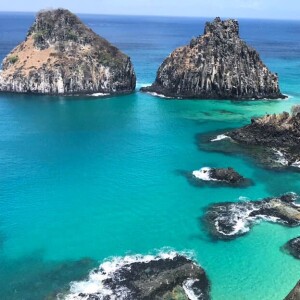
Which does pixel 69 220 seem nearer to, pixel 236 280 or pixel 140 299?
pixel 140 299

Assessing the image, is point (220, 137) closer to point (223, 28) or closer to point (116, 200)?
point (116, 200)

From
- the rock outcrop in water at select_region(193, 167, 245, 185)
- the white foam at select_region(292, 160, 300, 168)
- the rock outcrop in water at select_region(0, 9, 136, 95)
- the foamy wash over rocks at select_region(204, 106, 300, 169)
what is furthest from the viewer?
the rock outcrop in water at select_region(0, 9, 136, 95)

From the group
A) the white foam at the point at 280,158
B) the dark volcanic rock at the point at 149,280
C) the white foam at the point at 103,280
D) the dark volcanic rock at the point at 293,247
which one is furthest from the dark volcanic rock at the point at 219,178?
the dark volcanic rock at the point at 149,280

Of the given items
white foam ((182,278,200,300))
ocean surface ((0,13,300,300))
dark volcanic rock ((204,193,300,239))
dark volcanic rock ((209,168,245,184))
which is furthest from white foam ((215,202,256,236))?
white foam ((182,278,200,300))

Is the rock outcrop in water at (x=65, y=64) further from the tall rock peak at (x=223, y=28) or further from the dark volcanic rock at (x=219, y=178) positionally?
the dark volcanic rock at (x=219, y=178)

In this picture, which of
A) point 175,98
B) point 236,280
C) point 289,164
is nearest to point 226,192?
point 289,164

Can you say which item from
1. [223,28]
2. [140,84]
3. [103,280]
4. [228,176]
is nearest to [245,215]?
[228,176]

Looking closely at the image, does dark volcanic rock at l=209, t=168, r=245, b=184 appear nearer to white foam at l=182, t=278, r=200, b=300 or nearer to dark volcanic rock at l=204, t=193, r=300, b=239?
dark volcanic rock at l=204, t=193, r=300, b=239

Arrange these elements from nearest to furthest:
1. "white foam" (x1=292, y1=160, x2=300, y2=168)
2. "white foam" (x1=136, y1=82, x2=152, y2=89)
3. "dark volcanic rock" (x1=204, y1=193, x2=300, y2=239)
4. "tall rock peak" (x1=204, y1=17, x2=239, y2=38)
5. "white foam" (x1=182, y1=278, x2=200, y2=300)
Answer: "white foam" (x1=182, y1=278, x2=200, y2=300) → "dark volcanic rock" (x1=204, y1=193, x2=300, y2=239) → "white foam" (x1=292, y1=160, x2=300, y2=168) → "tall rock peak" (x1=204, y1=17, x2=239, y2=38) → "white foam" (x1=136, y1=82, x2=152, y2=89)
